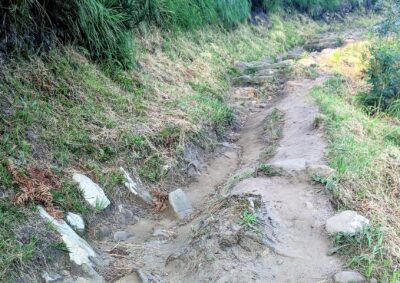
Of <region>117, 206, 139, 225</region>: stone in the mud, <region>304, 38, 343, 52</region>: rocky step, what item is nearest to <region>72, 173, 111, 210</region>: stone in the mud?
<region>117, 206, 139, 225</region>: stone in the mud

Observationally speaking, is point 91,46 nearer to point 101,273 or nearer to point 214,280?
point 101,273

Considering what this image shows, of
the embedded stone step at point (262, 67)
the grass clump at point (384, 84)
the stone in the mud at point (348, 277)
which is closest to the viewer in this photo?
the stone in the mud at point (348, 277)

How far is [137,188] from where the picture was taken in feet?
13.2

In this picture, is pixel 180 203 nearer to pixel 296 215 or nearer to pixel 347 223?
pixel 296 215

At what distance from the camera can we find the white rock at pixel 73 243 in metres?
2.91

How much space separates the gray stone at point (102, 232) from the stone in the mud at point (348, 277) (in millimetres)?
1630

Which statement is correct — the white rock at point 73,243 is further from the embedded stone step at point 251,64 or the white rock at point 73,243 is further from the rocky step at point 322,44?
the rocky step at point 322,44

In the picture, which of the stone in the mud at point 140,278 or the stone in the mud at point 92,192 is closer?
the stone in the mud at point 140,278

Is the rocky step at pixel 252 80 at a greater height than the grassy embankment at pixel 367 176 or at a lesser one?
lesser

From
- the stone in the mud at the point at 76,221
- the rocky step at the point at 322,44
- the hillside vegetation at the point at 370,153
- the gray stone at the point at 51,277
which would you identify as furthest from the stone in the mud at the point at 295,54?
the gray stone at the point at 51,277

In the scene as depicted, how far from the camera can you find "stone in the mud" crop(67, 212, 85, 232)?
324 centimetres

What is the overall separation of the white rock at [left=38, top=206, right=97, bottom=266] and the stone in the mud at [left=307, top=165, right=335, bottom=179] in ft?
5.64


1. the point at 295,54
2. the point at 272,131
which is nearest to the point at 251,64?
the point at 295,54

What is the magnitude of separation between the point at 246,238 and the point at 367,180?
3.72ft
